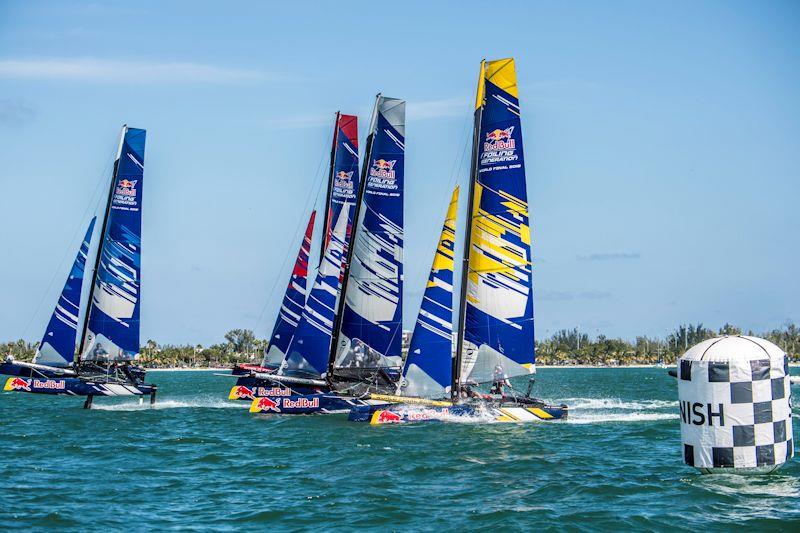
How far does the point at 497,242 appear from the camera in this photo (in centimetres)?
3759

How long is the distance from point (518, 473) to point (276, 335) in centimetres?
2827

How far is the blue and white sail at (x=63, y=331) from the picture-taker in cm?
4862

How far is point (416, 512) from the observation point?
21438mm

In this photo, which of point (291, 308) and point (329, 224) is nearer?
point (329, 224)

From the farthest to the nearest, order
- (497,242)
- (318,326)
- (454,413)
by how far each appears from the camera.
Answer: (318,326), (497,242), (454,413)

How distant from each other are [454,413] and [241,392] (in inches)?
603

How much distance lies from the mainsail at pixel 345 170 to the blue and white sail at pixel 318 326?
4297 mm

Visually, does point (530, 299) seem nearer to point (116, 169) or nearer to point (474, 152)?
point (474, 152)

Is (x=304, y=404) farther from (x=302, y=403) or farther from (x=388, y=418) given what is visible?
(x=388, y=418)

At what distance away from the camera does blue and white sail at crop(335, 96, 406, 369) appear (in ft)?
142

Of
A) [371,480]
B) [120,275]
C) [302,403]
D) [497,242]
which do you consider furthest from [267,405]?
[371,480]

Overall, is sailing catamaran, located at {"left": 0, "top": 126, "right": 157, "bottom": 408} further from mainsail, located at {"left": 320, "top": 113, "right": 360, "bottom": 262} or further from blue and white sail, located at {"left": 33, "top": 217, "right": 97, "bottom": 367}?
mainsail, located at {"left": 320, "top": 113, "right": 360, "bottom": 262}

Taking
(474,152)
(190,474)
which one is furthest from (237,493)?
(474,152)

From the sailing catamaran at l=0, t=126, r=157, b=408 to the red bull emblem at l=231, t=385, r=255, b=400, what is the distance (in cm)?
381
